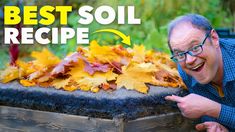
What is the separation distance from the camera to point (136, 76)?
2.01 metres

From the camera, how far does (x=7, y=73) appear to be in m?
2.26

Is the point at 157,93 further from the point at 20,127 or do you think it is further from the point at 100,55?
the point at 20,127

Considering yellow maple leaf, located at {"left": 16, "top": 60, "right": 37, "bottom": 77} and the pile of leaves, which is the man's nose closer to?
the pile of leaves

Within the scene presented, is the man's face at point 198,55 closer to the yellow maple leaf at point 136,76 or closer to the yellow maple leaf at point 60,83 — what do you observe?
the yellow maple leaf at point 136,76

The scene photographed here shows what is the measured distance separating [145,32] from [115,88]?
9.18 ft

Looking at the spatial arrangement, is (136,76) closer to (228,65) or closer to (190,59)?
(190,59)

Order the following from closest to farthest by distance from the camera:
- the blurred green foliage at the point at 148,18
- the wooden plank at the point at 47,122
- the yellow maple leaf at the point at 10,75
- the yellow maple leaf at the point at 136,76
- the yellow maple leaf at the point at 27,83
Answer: the wooden plank at the point at 47,122, the yellow maple leaf at the point at 136,76, the yellow maple leaf at the point at 27,83, the yellow maple leaf at the point at 10,75, the blurred green foliage at the point at 148,18

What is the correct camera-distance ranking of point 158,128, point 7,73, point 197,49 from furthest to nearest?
1. point 7,73
2. point 158,128
3. point 197,49

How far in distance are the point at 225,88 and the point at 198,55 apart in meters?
0.22

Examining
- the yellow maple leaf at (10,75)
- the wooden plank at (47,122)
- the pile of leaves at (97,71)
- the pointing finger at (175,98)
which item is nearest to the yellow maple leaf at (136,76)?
the pile of leaves at (97,71)

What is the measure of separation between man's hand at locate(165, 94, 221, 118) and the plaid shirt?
0.13ft

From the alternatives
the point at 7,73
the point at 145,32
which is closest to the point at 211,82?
the point at 7,73

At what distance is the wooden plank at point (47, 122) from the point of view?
5.94 feet

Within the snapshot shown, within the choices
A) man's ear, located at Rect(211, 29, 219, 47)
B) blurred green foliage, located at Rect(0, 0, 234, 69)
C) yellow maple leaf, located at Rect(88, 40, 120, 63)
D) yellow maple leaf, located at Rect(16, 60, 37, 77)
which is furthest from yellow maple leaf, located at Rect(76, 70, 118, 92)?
blurred green foliage, located at Rect(0, 0, 234, 69)
